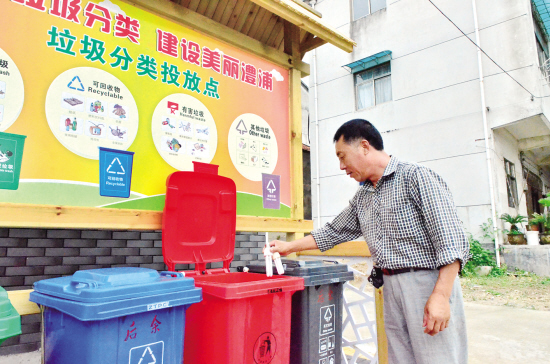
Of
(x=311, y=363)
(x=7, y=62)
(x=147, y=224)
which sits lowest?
(x=311, y=363)

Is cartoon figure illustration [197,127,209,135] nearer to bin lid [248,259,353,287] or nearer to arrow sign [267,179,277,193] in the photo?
arrow sign [267,179,277,193]

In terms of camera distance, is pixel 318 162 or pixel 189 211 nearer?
pixel 189 211

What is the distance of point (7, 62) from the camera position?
1948 millimetres

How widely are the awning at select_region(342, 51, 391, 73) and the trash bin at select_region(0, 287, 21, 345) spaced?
1002 centimetres

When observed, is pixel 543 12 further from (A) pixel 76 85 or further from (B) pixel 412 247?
(A) pixel 76 85

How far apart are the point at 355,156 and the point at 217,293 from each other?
42.0 inches

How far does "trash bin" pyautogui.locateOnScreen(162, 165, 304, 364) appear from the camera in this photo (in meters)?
1.81

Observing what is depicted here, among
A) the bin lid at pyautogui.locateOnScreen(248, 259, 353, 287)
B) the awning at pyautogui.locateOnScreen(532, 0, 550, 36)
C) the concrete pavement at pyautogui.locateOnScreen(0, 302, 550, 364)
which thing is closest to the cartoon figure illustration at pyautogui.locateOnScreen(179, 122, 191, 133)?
the bin lid at pyautogui.locateOnScreen(248, 259, 353, 287)

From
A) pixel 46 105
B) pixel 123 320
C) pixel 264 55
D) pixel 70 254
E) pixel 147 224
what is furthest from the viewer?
pixel 264 55

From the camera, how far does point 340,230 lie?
2.45 m

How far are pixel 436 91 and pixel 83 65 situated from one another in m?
8.67

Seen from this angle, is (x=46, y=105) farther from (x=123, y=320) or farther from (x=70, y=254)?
(x=123, y=320)

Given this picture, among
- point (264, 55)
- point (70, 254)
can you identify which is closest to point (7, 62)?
point (70, 254)

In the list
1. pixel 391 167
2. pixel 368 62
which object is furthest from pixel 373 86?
pixel 391 167
